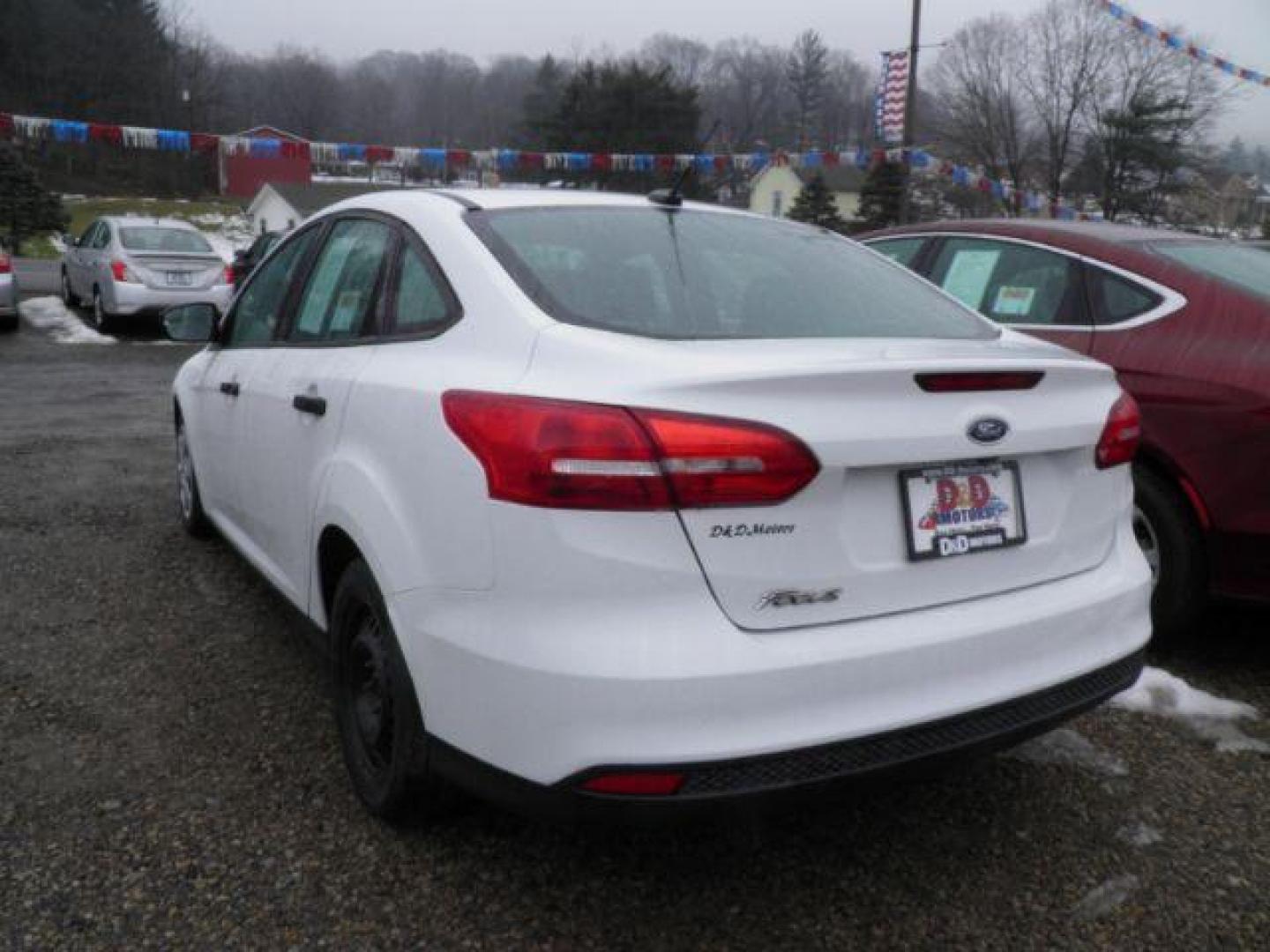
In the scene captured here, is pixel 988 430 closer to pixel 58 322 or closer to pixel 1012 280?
pixel 1012 280

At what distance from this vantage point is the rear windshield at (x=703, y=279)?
226 centimetres

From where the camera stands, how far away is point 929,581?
80.4 inches

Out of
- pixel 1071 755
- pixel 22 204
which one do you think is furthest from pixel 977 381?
pixel 22 204

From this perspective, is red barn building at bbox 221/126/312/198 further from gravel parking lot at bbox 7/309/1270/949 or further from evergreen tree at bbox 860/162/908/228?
gravel parking lot at bbox 7/309/1270/949

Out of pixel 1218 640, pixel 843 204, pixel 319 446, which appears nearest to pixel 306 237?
pixel 319 446

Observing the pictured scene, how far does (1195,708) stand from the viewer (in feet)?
10.7

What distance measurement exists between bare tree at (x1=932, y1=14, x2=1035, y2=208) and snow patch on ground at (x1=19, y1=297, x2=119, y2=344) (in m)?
37.5

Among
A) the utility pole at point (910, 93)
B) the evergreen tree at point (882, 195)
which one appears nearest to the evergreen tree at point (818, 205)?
the evergreen tree at point (882, 195)

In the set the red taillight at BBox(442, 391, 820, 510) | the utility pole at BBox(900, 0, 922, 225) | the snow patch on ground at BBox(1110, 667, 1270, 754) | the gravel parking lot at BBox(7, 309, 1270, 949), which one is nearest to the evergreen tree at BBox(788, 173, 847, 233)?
the utility pole at BBox(900, 0, 922, 225)

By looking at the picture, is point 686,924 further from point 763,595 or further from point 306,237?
point 306,237

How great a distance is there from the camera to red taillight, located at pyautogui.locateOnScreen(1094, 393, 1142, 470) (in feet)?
7.75

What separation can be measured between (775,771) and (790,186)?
70137mm

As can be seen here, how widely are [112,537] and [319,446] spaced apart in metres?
2.71

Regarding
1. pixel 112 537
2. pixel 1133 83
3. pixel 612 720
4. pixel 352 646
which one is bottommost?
pixel 112 537
